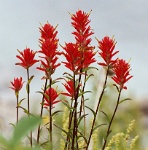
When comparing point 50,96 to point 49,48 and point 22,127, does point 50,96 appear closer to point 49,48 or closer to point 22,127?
point 49,48

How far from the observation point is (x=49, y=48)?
124cm

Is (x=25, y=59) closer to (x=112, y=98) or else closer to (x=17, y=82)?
(x=17, y=82)

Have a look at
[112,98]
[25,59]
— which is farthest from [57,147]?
[112,98]

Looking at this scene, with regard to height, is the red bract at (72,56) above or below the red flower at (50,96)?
above

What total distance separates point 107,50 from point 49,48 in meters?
0.19

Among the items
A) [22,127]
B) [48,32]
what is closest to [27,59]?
[48,32]

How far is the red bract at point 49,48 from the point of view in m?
1.24

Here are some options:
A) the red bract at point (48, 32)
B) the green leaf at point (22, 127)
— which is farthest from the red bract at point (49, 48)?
the green leaf at point (22, 127)

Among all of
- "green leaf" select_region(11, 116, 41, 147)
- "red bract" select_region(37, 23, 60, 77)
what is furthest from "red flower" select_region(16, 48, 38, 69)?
"green leaf" select_region(11, 116, 41, 147)

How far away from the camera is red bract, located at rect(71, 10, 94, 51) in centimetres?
132

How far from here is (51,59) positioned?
49.4 inches

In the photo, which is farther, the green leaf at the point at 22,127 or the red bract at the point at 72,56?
the red bract at the point at 72,56

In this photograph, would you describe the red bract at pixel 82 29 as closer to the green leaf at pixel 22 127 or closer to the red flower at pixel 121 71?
the red flower at pixel 121 71

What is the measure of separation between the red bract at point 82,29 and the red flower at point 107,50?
4cm
